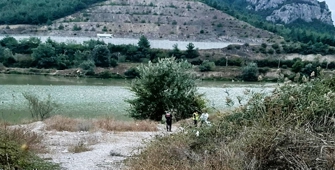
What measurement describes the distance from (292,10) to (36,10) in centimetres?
10162

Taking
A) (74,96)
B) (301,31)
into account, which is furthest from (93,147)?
(301,31)

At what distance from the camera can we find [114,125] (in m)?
19.2

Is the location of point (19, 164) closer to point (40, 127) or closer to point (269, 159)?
point (269, 159)

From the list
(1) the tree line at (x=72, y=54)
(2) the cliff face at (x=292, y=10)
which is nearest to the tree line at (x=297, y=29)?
(2) the cliff face at (x=292, y=10)

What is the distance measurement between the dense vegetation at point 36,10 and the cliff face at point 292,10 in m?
77.3

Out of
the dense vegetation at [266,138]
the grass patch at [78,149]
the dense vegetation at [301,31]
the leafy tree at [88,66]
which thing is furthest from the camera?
the dense vegetation at [301,31]

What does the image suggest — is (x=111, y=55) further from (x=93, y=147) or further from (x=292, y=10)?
(x=292, y=10)

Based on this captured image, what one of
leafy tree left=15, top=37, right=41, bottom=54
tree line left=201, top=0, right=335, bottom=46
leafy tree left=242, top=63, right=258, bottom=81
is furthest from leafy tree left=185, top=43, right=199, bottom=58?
tree line left=201, top=0, right=335, bottom=46

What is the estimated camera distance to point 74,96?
45750 mm

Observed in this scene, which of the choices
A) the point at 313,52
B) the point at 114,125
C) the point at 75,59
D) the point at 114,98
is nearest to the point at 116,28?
the point at 75,59

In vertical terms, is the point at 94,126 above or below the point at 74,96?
above

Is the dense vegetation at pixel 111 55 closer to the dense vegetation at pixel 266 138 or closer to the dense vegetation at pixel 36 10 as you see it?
the dense vegetation at pixel 36 10

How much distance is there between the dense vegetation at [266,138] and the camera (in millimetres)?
6523

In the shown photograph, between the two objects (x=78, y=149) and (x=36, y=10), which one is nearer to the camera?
(x=78, y=149)
